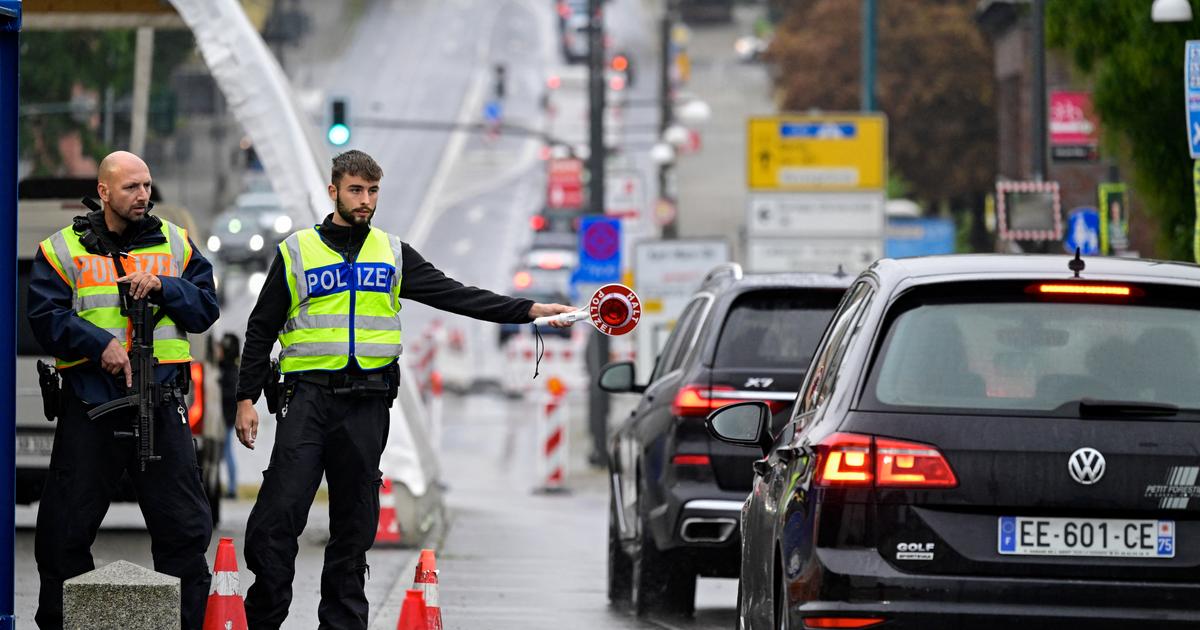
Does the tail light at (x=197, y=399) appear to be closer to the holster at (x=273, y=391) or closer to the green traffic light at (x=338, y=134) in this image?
the green traffic light at (x=338, y=134)

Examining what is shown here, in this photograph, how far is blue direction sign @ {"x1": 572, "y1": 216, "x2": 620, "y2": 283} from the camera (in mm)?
29922

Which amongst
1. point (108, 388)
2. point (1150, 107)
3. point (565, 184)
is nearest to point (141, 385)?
point (108, 388)

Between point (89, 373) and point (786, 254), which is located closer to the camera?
point (89, 373)

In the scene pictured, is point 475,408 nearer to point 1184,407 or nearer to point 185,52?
point 185,52

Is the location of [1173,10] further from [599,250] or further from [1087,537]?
[599,250]

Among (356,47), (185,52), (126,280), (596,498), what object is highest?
(356,47)

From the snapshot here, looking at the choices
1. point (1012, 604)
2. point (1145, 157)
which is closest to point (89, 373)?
point (1012, 604)

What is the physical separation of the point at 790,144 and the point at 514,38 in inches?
2527

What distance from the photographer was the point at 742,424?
8.27 meters

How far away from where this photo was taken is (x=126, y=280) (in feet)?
28.5

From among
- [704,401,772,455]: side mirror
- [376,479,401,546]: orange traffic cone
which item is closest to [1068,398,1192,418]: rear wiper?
[704,401,772,455]: side mirror

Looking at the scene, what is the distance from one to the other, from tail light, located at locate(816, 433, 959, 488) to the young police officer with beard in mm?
2515

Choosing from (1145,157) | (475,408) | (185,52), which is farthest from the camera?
(475,408)

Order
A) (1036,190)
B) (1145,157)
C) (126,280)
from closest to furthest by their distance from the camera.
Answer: (126,280)
(1145,157)
(1036,190)
